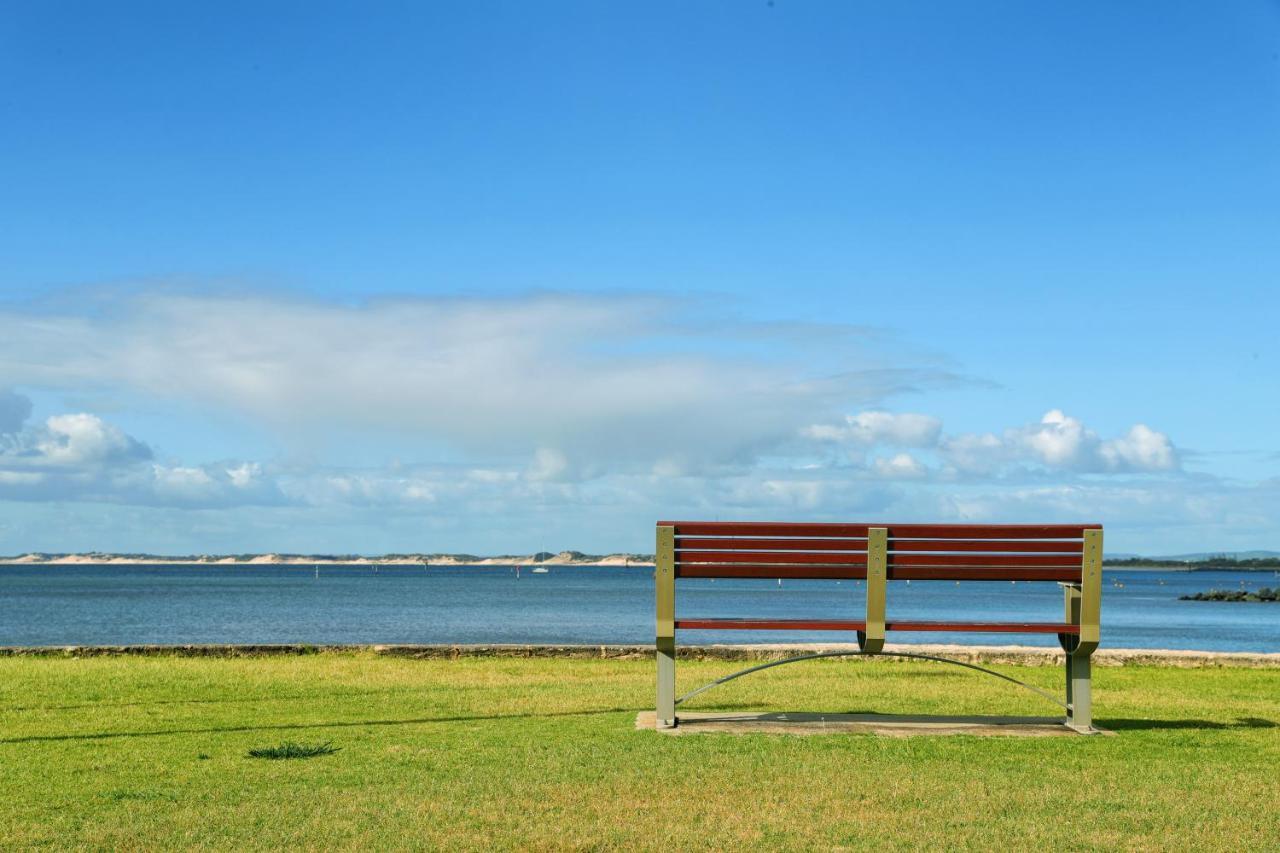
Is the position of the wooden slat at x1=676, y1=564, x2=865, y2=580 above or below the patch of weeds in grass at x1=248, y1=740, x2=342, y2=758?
above

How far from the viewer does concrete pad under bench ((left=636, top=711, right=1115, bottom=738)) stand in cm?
934

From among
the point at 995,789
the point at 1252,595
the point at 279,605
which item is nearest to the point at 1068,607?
the point at 995,789

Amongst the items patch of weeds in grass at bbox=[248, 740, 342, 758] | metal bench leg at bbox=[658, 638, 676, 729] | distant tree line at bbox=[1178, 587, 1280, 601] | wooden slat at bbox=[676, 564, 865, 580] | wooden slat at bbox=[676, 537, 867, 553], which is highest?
wooden slat at bbox=[676, 537, 867, 553]

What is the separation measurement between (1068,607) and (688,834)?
16.6 ft

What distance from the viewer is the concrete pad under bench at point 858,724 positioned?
30.7 ft

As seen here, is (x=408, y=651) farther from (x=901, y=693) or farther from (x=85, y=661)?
(x=901, y=693)

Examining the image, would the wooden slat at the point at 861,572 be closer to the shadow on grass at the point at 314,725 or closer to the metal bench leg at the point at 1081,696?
the metal bench leg at the point at 1081,696

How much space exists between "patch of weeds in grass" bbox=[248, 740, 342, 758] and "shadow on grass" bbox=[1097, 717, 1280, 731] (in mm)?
6092

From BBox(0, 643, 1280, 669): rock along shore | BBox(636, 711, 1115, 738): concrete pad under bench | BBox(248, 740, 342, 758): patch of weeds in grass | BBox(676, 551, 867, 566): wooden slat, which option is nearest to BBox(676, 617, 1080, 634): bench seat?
BBox(676, 551, 867, 566): wooden slat

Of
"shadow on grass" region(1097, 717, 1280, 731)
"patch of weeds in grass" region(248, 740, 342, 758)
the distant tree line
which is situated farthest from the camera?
the distant tree line

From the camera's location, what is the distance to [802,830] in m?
6.06

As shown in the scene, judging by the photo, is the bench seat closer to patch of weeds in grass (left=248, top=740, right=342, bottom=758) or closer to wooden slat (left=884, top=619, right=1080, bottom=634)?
wooden slat (left=884, top=619, right=1080, bottom=634)

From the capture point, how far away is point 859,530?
9633 millimetres

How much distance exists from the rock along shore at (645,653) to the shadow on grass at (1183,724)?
18.4ft
